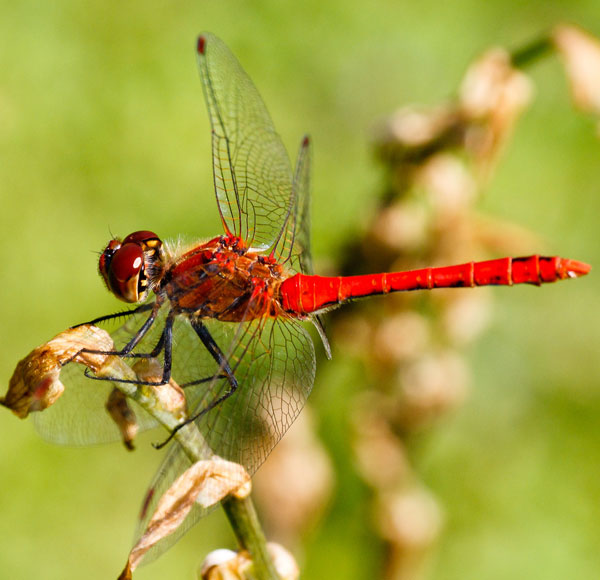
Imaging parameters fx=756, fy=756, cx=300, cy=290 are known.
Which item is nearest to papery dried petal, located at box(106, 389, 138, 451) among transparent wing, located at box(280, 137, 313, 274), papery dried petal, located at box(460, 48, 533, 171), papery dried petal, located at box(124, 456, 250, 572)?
papery dried petal, located at box(124, 456, 250, 572)

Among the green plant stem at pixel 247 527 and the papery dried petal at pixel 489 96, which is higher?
the papery dried petal at pixel 489 96

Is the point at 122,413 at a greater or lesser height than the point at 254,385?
greater

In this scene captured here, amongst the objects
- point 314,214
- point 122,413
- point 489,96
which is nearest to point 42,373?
point 122,413

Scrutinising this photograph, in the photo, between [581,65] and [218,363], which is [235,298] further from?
[581,65]

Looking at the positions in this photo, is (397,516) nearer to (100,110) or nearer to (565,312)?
(565,312)

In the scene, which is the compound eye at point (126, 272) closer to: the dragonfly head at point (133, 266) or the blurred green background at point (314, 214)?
the dragonfly head at point (133, 266)

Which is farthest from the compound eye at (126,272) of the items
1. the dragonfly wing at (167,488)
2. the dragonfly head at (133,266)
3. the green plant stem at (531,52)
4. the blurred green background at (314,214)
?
the green plant stem at (531,52)

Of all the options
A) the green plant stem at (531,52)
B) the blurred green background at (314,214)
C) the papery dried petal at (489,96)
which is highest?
the green plant stem at (531,52)
